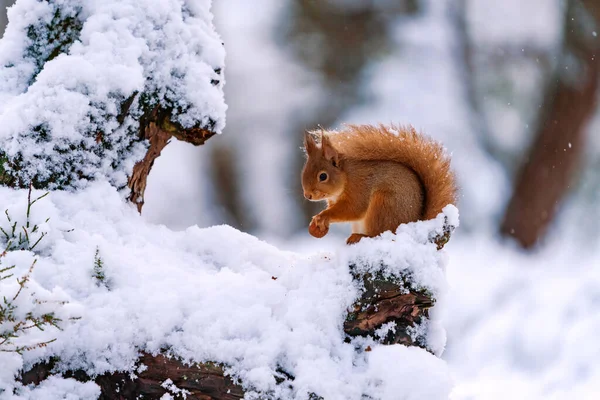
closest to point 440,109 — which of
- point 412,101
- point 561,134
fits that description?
point 412,101

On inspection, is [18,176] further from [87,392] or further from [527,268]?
[527,268]

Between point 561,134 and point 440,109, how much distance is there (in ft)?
2.46

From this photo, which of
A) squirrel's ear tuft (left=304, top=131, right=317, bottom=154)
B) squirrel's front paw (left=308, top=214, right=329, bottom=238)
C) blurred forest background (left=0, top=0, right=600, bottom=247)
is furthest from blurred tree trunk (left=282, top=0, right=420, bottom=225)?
squirrel's front paw (left=308, top=214, right=329, bottom=238)

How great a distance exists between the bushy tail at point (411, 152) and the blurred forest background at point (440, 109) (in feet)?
6.70

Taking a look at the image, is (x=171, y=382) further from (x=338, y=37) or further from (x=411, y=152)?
(x=338, y=37)

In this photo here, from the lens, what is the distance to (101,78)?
1438 mm

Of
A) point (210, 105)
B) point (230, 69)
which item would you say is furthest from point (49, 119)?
point (230, 69)

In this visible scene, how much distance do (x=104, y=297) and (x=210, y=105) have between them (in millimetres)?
551

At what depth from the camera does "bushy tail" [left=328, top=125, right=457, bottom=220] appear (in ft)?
5.51

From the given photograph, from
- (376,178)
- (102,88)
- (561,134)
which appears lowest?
(102,88)

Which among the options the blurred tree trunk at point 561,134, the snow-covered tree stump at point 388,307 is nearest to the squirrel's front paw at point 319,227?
the snow-covered tree stump at point 388,307

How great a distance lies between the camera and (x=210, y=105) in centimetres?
154

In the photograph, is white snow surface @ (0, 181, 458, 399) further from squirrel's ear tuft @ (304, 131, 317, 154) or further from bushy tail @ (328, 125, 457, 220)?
squirrel's ear tuft @ (304, 131, 317, 154)

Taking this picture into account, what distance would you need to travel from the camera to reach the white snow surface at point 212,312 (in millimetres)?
1113
